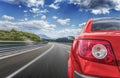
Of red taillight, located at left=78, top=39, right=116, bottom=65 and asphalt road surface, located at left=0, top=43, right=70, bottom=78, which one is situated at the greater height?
red taillight, located at left=78, top=39, right=116, bottom=65

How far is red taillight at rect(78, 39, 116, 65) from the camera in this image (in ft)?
11.2

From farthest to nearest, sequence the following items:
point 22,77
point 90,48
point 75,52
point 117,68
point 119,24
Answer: point 22,77
point 119,24
point 75,52
point 90,48
point 117,68

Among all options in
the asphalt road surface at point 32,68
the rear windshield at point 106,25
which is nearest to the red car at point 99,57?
the rear windshield at point 106,25

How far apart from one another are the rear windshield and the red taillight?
102 centimetres

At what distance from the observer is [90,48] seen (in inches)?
141

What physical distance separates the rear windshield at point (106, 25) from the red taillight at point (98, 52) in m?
1.02

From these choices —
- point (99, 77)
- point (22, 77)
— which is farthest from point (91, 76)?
point (22, 77)

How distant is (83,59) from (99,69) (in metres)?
0.31

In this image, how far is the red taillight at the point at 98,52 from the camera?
3408mm

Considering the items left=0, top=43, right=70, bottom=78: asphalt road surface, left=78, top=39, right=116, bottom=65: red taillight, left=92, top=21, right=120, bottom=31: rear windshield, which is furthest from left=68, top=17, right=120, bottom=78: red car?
left=0, top=43, right=70, bottom=78: asphalt road surface

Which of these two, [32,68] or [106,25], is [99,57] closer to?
[106,25]

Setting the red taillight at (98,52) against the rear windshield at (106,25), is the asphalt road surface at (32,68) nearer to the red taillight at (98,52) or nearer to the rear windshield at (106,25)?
the rear windshield at (106,25)

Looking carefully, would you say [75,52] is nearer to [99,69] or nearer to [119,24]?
[99,69]

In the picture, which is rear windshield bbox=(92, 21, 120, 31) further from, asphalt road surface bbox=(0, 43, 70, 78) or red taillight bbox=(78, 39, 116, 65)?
asphalt road surface bbox=(0, 43, 70, 78)
